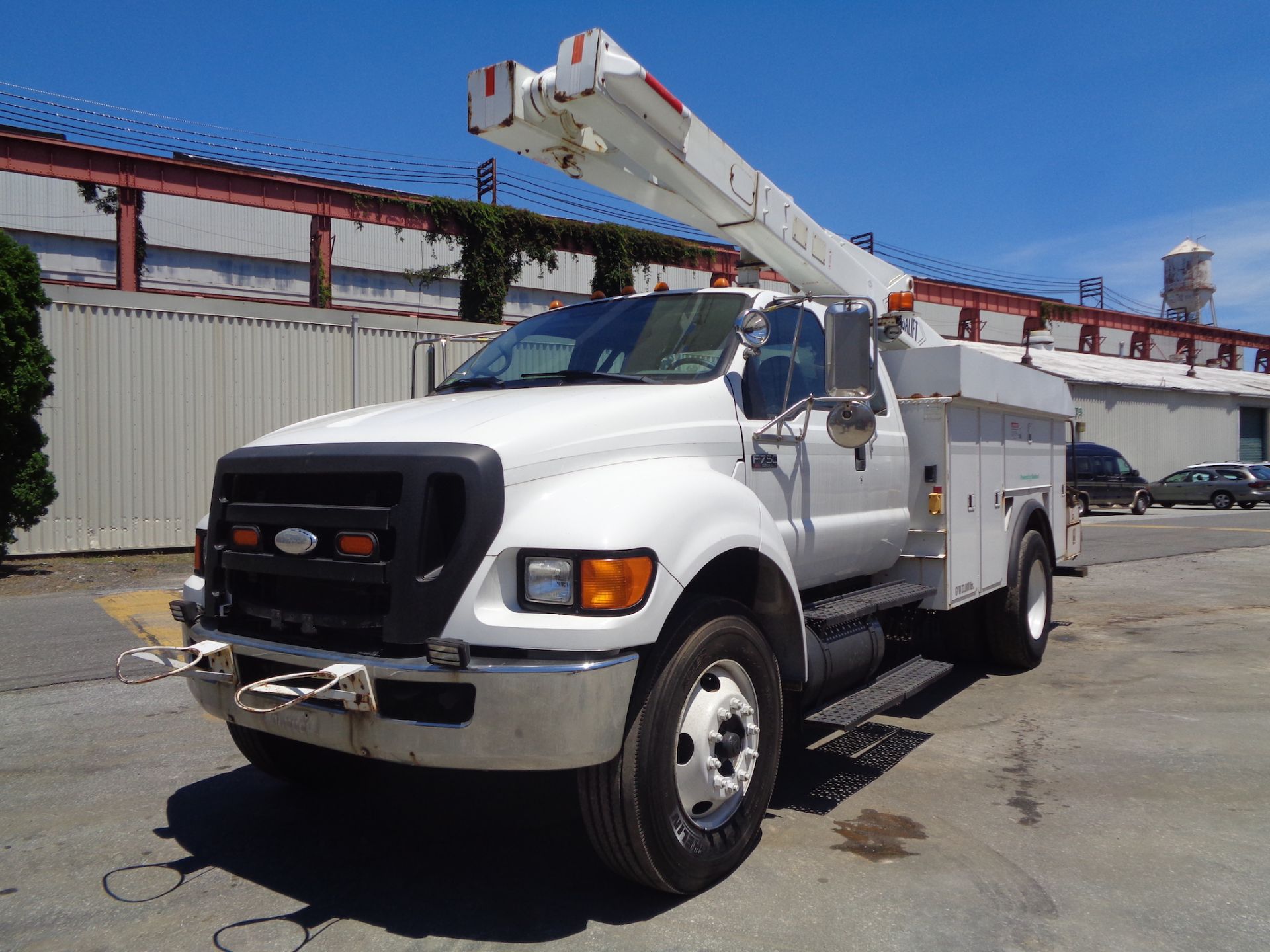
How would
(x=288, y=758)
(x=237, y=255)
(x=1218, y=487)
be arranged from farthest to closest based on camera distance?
1. (x=237, y=255)
2. (x=1218, y=487)
3. (x=288, y=758)

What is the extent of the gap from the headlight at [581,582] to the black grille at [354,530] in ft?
0.58

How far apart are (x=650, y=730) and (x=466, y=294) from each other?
2208 centimetres

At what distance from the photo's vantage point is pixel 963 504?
5.89m

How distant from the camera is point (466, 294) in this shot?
2422 cm

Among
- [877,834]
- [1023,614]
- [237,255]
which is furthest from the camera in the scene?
[237,255]

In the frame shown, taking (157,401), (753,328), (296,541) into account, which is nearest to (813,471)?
(753,328)

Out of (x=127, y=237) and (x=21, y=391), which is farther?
(x=127, y=237)

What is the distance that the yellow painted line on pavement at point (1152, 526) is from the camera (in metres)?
20.6

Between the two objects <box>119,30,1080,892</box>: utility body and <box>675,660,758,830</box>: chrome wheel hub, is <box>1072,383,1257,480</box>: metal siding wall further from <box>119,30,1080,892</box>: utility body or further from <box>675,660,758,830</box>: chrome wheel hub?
<box>675,660,758,830</box>: chrome wheel hub

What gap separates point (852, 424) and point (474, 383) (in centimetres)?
174

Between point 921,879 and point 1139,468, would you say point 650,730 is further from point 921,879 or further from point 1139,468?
point 1139,468

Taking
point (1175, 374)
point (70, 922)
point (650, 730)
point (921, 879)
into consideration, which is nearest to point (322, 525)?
point (650, 730)

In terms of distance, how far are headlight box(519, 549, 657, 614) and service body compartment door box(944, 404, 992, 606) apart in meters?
3.13

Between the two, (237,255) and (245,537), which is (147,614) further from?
(237,255)
